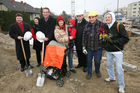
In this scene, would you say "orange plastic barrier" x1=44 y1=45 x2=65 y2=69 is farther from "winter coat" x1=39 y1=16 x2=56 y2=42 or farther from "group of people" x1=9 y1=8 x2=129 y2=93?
"winter coat" x1=39 y1=16 x2=56 y2=42

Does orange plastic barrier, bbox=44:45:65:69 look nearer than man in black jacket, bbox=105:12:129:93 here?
No

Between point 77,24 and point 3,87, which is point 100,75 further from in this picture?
point 3,87

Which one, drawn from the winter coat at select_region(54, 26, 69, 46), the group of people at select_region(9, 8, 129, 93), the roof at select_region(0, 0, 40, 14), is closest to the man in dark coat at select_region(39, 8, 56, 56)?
the group of people at select_region(9, 8, 129, 93)

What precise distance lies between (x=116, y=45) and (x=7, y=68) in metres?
4.53

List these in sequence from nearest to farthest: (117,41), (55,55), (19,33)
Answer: (117,41) < (55,55) < (19,33)

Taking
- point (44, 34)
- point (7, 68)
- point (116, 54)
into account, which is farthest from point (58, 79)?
point (7, 68)

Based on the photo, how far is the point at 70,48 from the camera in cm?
355

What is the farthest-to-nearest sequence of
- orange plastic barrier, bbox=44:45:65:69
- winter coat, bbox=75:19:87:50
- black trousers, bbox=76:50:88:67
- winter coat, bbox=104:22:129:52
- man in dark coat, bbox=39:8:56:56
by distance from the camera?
black trousers, bbox=76:50:88:67, winter coat, bbox=75:19:87:50, man in dark coat, bbox=39:8:56:56, orange plastic barrier, bbox=44:45:65:69, winter coat, bbox=104:22:129:52

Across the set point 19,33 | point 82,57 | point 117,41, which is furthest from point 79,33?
point 19,33

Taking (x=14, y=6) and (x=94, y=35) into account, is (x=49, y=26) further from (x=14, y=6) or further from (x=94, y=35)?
(x=14, y=6)

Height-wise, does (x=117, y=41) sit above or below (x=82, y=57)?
above

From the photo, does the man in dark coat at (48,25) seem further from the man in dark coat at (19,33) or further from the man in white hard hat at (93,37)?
the man in white hard hat at (93,37)

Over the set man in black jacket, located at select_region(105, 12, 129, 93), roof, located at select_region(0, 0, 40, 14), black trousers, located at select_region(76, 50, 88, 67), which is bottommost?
black trousers, located at select_region(76, 50, 88, 67)

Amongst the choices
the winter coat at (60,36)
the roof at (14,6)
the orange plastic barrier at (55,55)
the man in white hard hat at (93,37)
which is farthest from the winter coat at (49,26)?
the roof at (14,6)
